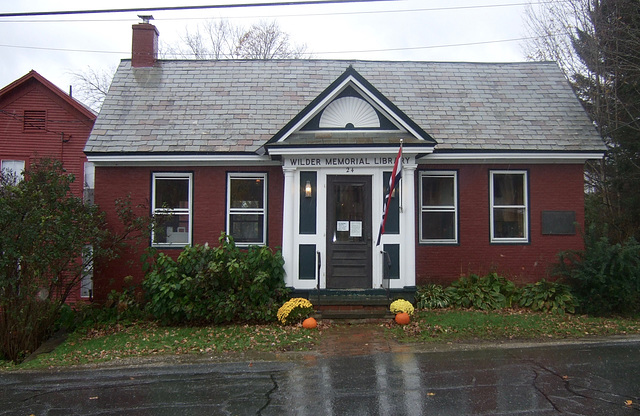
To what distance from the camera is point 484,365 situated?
7.77m

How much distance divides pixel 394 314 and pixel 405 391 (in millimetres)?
4072

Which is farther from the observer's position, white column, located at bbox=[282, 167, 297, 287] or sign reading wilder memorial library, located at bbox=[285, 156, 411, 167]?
sign reading wilder memorial library, located at bbox=[285, 156, 411, 167]

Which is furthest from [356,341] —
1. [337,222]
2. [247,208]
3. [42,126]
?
[42,126]

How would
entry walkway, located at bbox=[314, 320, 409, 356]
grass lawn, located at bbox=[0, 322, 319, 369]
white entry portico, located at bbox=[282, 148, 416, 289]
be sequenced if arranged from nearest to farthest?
entry walkway, located at bbox=[314, 320, 409, 356] → grass lawn, located at bbox=[0, 322, 319, 369] → white entry portico, located at bbox=[282, 148, 416, 289]

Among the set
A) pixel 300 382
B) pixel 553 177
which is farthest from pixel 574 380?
pixel 553 177

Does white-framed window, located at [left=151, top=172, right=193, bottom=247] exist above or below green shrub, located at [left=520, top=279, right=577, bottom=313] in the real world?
above

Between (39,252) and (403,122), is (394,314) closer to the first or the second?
(403,122)

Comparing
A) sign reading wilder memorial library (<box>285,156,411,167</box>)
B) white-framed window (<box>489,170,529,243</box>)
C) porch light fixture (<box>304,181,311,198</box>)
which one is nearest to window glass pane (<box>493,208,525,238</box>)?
white-framed window (<box>489,170,529,243</box>)

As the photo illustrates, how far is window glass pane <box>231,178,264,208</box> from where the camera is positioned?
1259 cm

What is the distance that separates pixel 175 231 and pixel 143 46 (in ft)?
19.2

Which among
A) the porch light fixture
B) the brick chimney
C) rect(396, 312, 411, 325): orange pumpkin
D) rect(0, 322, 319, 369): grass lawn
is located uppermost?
the brick chimney

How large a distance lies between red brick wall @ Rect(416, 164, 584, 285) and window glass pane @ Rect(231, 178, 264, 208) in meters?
3.78

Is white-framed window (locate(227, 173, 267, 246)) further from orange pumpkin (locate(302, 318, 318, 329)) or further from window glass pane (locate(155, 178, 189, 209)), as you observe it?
orange pumpkin (locate(302, 318, 318, 329))

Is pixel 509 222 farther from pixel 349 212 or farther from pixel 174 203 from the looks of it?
pixel 174 203
